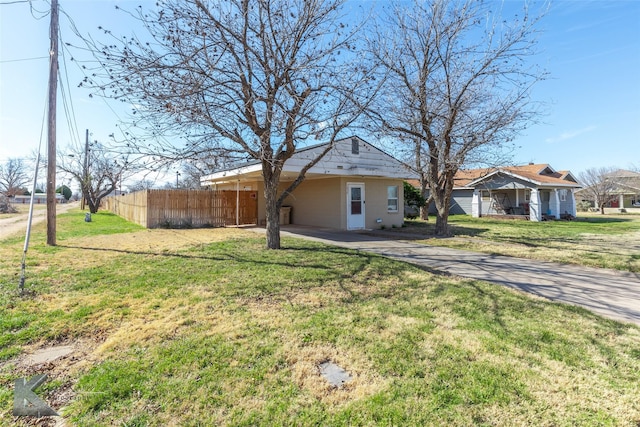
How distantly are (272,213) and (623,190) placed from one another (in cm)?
4175

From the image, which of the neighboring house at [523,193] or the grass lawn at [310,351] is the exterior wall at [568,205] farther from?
the grass lawn at [310,351]

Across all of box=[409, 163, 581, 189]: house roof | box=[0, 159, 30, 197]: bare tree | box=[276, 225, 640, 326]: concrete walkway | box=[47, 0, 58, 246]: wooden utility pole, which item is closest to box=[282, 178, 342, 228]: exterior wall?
box=[276, 225, 640, 326]: concrete walkway

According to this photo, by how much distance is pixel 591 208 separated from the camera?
35000 millimetres

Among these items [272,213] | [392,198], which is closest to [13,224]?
[272,213]

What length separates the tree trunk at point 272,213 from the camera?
8.32 meters

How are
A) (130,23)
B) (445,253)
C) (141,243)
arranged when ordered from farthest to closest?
(141,243)
(445,253)
(130,23)

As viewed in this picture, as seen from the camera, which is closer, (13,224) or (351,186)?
(351,186)

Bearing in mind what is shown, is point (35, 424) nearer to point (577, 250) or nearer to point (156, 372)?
point (156, 372)

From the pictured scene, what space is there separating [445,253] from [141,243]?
8966 mm

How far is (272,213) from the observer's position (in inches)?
331

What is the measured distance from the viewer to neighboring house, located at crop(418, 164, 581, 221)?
69.7 ft

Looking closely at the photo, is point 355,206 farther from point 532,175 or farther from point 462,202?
point 462,202

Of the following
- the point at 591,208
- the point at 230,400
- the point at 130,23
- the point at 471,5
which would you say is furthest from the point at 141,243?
the point at 591,208

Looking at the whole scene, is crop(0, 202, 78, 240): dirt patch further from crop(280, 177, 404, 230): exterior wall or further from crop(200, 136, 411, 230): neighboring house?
crop(280, 177, 404, 230): exterior wall
